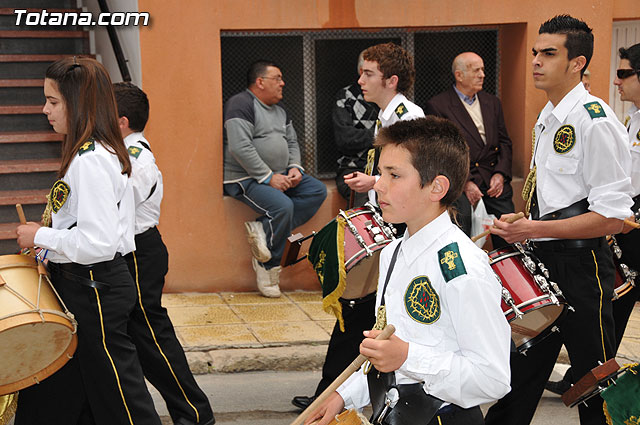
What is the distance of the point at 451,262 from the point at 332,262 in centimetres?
183

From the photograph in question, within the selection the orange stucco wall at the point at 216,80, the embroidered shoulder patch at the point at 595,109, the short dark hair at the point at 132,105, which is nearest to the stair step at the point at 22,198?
the orange stucco wall at the point at 216,80

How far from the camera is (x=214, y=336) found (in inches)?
240

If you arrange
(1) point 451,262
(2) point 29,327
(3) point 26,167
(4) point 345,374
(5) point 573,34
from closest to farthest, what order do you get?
(4) point 345,374, (1) point 451,262, (2) point 29,327, (5) point 573,34, (3) point 26,167

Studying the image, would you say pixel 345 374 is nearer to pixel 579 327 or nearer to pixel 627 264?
pixel 579 327

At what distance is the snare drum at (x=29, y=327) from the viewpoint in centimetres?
324

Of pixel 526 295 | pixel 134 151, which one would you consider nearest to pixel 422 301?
pixel 526 295

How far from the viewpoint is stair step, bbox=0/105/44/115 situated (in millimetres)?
8047

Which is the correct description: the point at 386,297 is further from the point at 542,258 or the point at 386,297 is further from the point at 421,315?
the point at 542,258

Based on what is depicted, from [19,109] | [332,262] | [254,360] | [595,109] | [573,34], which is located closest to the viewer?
[595,109]

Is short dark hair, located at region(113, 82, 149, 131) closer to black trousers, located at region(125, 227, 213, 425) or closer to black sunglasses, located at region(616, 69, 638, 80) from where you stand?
black trousers, located at region(125, 227, 213, 425)

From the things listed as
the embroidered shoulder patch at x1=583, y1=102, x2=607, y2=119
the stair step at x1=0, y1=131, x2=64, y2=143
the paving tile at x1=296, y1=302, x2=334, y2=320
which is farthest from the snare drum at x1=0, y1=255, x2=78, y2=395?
the stair step at x1=0, y1=131, x2=64, y2=143

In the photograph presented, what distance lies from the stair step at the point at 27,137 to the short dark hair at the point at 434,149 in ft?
19.7

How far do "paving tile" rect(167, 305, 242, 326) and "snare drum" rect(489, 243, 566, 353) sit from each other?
3196 millimetres

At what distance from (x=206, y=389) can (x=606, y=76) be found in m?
4.75
